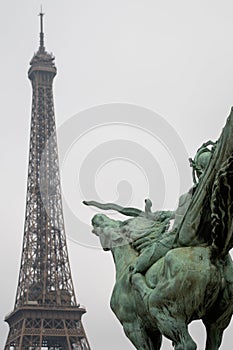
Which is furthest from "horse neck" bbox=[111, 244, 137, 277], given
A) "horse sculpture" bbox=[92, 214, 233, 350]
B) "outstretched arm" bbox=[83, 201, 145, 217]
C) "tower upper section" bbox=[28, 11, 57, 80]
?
"tower upper section" bbox=[28, 11, 57, 80]

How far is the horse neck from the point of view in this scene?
8.70 metres

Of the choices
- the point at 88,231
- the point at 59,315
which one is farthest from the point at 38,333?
the point at 88,231

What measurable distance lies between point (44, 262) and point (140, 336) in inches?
2227

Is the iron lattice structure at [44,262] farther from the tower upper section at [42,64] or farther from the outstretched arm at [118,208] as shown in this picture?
the outstretched arm at [118,208]

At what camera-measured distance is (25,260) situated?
2571 inches

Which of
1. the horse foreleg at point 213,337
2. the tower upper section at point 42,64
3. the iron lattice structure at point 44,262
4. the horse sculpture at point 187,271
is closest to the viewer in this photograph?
the horse sculpture at point 187,271

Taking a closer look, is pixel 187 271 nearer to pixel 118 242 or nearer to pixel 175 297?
pixel 175 297

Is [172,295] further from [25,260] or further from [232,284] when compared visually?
[25,260]

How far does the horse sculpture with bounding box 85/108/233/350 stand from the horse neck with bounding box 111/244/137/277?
17mm

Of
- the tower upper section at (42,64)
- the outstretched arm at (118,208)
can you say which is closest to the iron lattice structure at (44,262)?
the tower upper section at (42,64)

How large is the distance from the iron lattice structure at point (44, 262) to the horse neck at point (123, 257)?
44.5 m

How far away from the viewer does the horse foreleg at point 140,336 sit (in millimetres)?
8469

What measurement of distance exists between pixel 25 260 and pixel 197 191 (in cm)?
5828

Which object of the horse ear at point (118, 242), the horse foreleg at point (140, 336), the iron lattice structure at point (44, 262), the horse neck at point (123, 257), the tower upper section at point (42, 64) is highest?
the tower upper section at point (42, 64)
